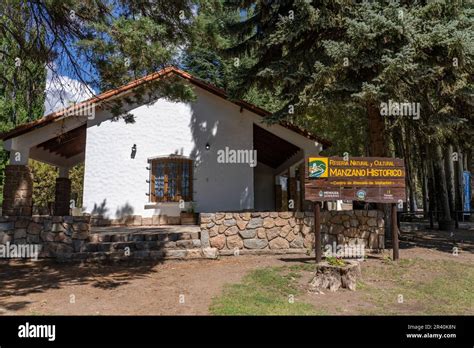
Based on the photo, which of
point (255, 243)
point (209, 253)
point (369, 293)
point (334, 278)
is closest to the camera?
point (369, 293)

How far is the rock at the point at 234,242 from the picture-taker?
1005cm

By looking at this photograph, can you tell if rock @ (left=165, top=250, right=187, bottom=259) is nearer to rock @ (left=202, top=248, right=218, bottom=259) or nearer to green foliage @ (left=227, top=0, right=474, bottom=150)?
rock @ (left=202, top=248, right=218, bottom=259)

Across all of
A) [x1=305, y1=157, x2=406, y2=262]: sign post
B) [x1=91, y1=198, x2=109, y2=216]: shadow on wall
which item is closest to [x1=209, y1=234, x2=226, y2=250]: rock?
[x1=305, y1=157, x2=406, y2=262]: sign post

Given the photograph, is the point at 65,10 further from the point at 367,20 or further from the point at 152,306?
the point at 367,20

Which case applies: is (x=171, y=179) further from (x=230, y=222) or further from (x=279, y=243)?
(x=279, y=243)

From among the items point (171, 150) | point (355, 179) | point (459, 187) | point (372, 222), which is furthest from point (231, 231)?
point (459, 187)

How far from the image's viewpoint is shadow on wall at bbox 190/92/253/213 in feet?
44.9

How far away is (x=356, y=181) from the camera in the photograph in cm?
948

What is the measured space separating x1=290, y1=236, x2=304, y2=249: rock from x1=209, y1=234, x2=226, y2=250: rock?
6.39 ft

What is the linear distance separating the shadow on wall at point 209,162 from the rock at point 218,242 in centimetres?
365

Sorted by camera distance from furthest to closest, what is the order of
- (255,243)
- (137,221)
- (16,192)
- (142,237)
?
(137,221) → (16,192) → (255,243) → (142,237)

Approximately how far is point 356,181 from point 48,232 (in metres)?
8.31

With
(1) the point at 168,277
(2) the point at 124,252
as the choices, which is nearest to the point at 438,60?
(1) the point at 168,277

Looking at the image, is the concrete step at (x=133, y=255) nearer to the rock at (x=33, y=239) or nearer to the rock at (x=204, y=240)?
the rock at (x=204, y=240)
